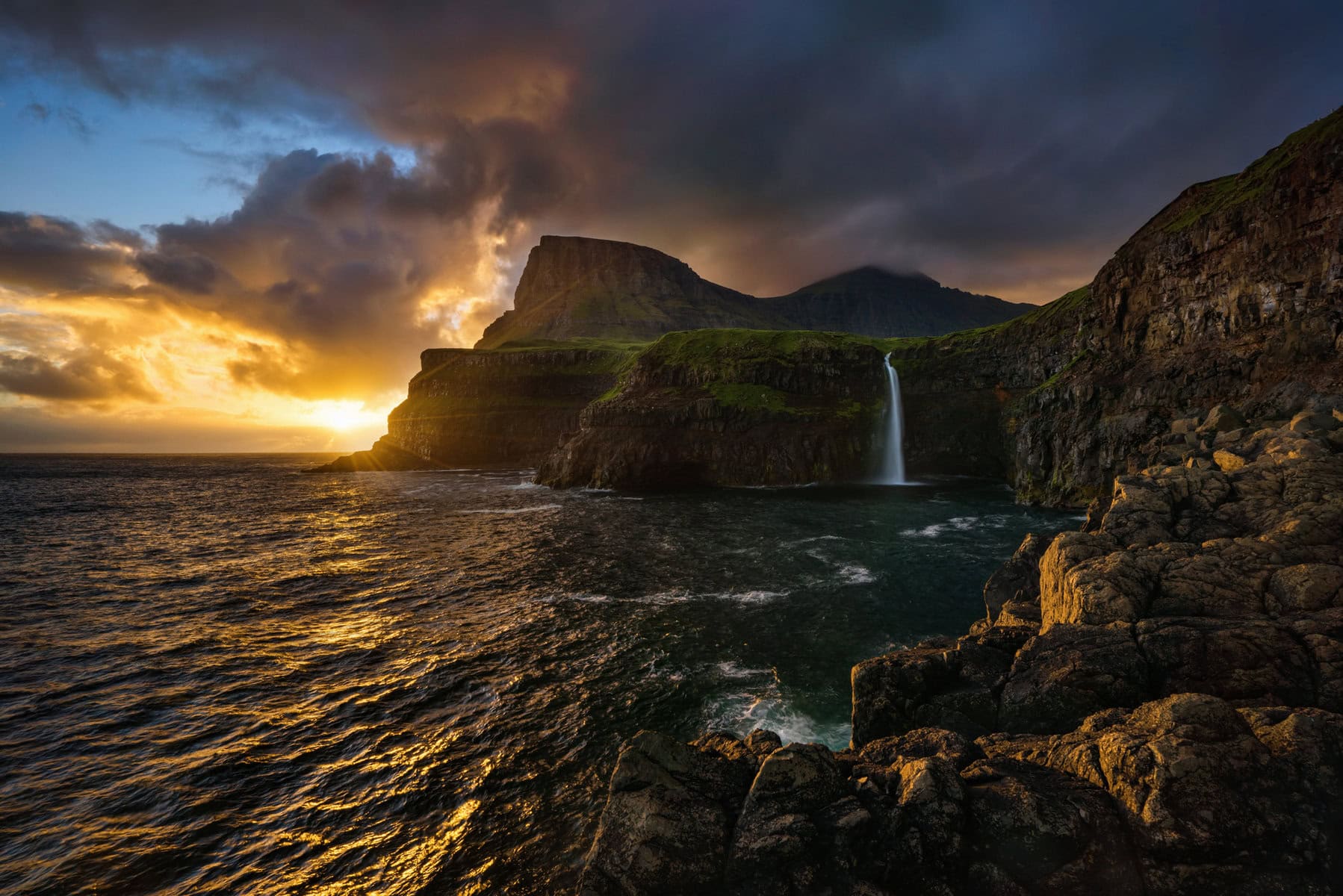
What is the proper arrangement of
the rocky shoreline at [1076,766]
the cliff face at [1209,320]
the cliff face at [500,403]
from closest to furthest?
the rocky shoreline at [1076,766], the cliff face at [1209,320], the cliff face at [500,403]

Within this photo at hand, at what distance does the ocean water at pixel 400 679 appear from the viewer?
11.8m

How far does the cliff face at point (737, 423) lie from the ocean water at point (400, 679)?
38.1 meters

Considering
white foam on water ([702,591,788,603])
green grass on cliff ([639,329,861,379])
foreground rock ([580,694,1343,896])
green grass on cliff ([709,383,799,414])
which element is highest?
green grass on cliff ([639,329,861,379])

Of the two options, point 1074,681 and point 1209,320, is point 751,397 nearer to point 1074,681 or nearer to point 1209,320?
point 1209,320

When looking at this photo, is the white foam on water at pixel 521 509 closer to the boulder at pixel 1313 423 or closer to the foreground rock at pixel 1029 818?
the foreground rock at pixel 1029 818

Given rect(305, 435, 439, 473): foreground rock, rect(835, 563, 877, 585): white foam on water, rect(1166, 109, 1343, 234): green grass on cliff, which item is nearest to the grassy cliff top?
rect(1166, 109, 1343, 234): green grass on cliff

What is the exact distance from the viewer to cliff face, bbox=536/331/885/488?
286ft

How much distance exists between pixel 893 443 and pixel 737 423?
2861 centimetres

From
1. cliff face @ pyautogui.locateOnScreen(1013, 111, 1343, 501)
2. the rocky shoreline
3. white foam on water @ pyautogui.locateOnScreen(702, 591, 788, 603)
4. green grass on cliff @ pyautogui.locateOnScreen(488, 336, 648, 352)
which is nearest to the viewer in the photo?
the rocky shoreline

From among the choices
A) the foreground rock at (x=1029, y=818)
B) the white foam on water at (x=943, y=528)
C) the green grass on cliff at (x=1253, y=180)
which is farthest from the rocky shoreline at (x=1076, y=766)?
the green grass on cliff at (x=1253, y=180)

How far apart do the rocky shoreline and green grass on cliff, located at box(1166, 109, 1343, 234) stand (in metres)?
49.2

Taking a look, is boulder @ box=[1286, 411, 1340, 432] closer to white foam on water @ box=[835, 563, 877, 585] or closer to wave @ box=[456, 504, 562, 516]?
white foam on water @ box=[835, 563, 877, 585]

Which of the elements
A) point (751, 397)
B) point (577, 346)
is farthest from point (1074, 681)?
point (577, 346)

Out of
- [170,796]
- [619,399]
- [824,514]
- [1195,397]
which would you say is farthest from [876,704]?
[619,399]
